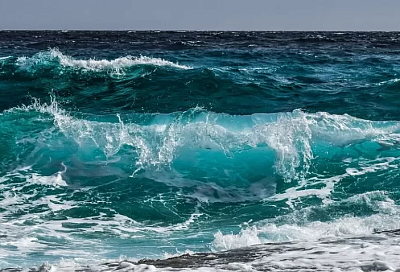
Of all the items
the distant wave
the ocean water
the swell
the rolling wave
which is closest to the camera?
the ocean water

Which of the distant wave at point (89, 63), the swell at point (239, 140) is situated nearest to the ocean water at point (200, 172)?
the swell at point (239, 140)

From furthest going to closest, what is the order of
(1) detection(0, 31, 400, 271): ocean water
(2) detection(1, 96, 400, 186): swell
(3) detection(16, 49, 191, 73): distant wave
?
(3) detection(16, 49, 191, 73): distant wave, (2) detection(1, 96, 400, 186): swell, (1) detection(0, 31, 400, 271): ocean water

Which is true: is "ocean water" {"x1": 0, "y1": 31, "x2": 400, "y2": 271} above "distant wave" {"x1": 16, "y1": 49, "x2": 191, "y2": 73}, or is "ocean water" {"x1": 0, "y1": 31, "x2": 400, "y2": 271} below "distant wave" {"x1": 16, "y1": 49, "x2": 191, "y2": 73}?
below

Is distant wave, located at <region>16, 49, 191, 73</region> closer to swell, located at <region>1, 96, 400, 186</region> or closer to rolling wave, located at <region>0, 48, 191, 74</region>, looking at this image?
Result: rolling wave, located at <region>0, 48, 191, 74</region>

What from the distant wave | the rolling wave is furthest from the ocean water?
the distant wave

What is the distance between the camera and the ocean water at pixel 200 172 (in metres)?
5.86

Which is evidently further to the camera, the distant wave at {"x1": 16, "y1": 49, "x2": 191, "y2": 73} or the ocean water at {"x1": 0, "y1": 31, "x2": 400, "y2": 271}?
the distant wave at {"x1": 16, "y1": 49, "x2": 191, "y2": 73}

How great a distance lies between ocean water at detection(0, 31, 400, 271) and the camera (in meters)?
5.86

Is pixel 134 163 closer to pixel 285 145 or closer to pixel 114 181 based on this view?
pixel 114 181

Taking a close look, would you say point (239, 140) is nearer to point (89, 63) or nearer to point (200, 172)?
point (200, 172)

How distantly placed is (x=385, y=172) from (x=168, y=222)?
406cm

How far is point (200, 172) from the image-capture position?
9.66 meters

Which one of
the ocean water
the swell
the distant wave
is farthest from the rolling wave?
the swell

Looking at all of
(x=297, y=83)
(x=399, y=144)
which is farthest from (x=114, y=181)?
(x=297, y=83)
